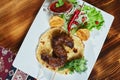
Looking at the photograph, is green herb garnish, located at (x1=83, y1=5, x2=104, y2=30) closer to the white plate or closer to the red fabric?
the white plate

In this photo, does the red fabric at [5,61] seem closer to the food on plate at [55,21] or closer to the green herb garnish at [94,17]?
the food on plate at [55,21]

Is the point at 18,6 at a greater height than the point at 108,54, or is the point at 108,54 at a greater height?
the point at 18,6

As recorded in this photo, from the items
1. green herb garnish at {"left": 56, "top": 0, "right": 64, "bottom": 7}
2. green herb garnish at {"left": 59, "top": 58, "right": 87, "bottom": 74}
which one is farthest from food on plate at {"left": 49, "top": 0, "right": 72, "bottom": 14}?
green herb garnish at {"left": 59, "top": 58, "right": 87, "bottom": 74}

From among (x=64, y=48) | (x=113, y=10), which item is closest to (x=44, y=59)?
(x=64, y=48)

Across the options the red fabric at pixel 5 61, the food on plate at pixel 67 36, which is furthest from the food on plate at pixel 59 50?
the red fabric at pixel 5 61

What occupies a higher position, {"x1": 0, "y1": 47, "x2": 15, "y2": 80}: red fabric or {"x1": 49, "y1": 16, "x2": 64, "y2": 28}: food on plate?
{"x1": 49, "y1": 16, "x2": 64, "y2": 28}: food on plate

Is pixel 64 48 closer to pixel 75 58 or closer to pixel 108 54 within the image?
pixel 75 58

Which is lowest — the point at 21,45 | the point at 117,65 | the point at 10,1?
the point at 117,65
